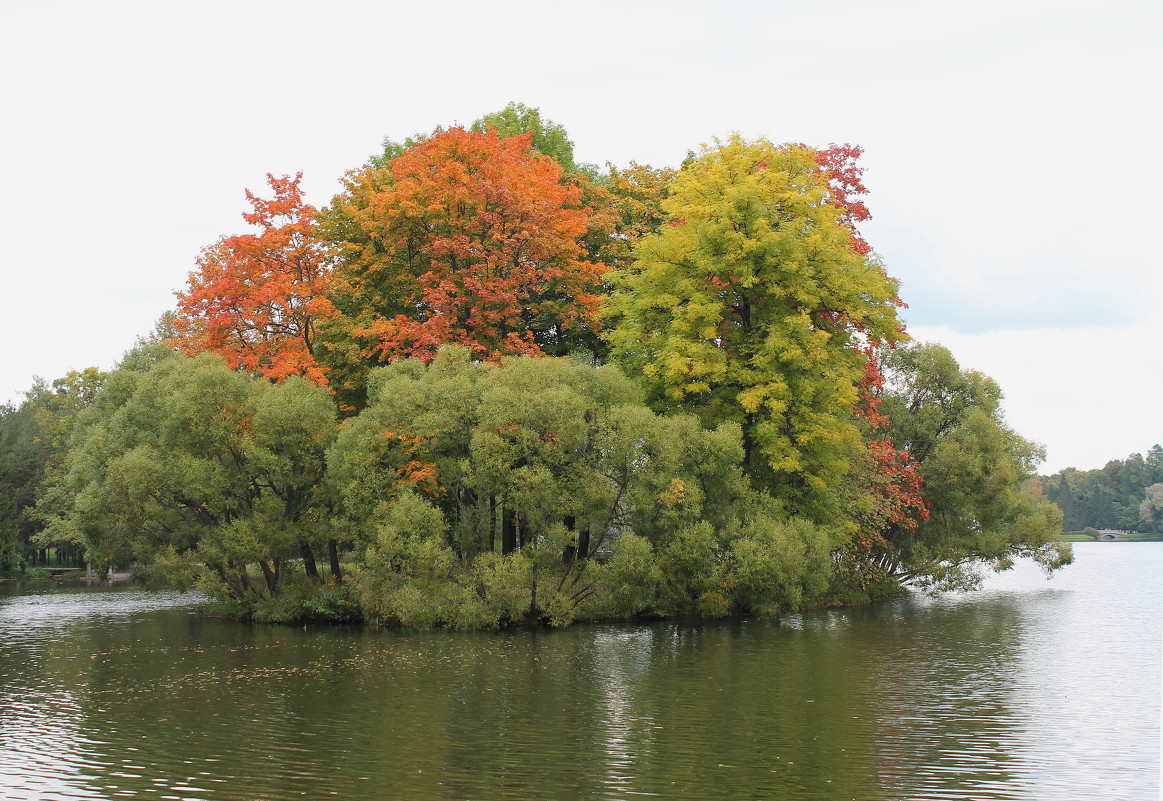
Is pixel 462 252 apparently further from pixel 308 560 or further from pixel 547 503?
pixel 308 560

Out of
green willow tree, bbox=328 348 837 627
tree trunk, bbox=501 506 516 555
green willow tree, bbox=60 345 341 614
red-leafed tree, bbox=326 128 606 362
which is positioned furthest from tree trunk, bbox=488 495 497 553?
green willow tree, bbox=60 345 341 614

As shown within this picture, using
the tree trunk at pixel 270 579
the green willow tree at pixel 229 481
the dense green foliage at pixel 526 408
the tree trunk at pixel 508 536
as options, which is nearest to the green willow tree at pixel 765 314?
the dense green foliage at pixel 526 408

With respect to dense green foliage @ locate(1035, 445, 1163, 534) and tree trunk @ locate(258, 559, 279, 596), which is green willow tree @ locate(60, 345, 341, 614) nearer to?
tree trunk @ locate(258, 559, 279, 596)

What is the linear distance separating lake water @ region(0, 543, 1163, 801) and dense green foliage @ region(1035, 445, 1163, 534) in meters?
117

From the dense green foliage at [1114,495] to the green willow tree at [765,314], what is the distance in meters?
111

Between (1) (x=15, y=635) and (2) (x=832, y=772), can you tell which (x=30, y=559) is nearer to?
(1) (x=15, y=635)

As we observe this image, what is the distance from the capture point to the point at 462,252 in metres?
37.7

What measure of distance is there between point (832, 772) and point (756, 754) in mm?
1401

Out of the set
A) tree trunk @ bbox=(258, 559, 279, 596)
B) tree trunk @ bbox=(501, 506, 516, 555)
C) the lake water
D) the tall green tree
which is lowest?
the lake water

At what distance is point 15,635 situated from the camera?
1373 inches

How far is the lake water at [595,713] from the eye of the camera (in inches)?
559

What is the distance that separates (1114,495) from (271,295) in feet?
443

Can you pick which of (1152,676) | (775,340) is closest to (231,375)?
(775,340)

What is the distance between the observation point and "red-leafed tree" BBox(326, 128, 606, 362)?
38.0 m
